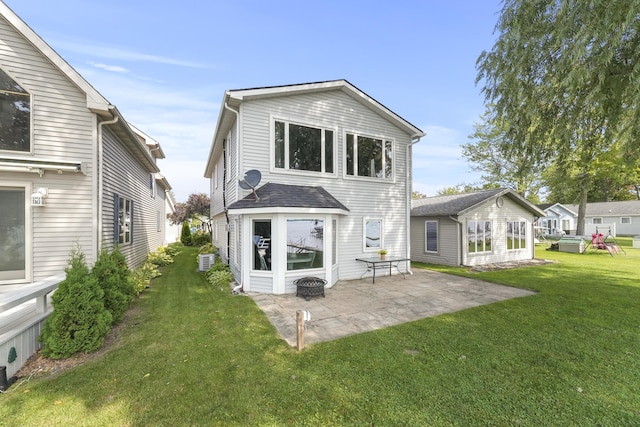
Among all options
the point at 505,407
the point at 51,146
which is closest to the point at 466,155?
the point at 505,407

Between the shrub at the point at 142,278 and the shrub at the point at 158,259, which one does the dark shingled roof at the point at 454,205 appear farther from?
the shrub at the point at 158,259

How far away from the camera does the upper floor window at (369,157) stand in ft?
32.8

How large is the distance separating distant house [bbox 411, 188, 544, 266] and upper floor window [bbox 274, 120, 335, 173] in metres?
7.48

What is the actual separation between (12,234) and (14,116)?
8.54 feet

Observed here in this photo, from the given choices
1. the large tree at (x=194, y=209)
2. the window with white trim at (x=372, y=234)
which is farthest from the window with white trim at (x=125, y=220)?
the large tree at (x=194, y=209)

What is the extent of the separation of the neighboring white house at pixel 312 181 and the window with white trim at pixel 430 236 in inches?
165

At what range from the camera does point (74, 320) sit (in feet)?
13.8

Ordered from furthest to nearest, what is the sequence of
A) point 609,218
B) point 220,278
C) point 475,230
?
1. point 609,218
2. point 475,230
3. point 220,278

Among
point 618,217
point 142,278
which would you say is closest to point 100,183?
point 142,278

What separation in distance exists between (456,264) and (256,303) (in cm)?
1062

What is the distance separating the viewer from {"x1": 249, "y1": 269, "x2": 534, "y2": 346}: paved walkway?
545cm

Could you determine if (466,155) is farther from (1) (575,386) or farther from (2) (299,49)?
(1) (575,386)

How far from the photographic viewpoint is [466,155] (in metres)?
27.0

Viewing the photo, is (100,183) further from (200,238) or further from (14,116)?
(200,238)
